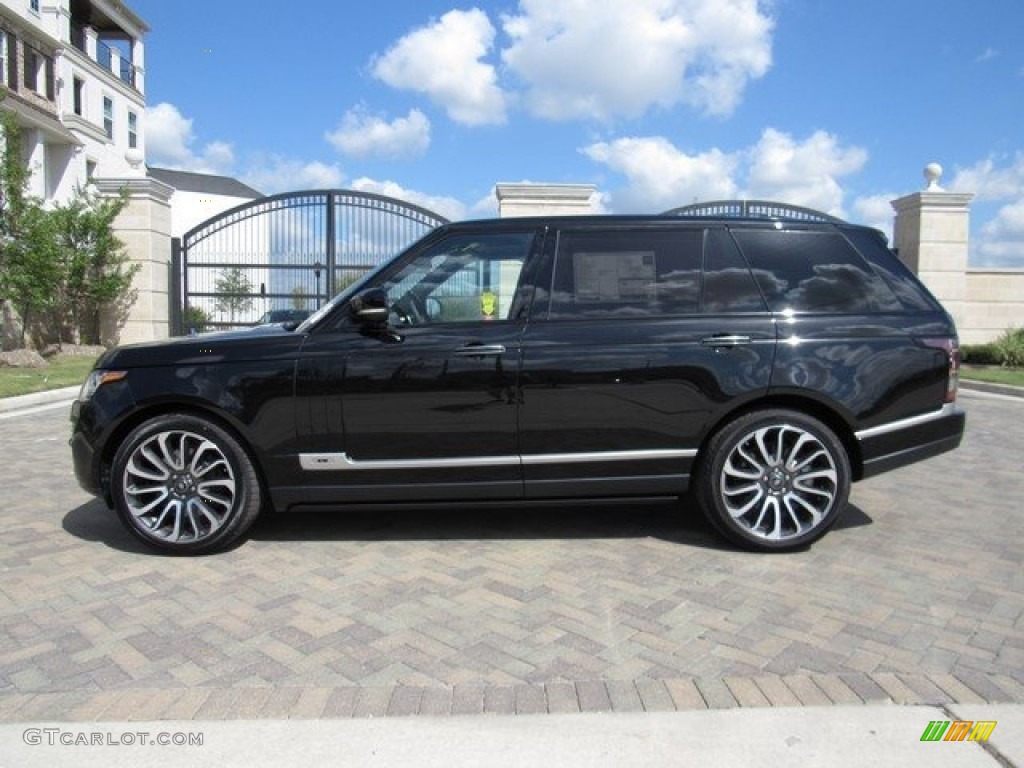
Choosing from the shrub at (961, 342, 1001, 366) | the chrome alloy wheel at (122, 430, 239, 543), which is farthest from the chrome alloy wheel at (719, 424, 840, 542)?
the shrub at (961, 342, 1001, 366)

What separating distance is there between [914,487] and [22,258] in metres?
16.3

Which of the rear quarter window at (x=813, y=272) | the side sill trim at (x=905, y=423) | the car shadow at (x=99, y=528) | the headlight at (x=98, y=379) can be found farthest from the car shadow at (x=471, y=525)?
the rear quarter window at (x=813, y=272)

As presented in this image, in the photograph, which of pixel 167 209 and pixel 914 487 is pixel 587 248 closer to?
pixel 914 487

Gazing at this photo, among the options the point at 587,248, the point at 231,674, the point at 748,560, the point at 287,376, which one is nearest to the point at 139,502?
the point at 287,376

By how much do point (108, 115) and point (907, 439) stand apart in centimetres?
4186

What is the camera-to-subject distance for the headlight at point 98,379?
4.23 m

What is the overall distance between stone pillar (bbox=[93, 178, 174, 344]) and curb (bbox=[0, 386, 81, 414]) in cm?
474

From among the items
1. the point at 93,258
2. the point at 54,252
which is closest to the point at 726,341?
the point at 93,258

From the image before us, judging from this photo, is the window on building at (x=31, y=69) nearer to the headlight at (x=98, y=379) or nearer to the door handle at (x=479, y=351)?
the headlight at (x=98, y=379)

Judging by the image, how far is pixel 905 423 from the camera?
4.37 metres

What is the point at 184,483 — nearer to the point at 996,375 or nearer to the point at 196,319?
the point at 196,319

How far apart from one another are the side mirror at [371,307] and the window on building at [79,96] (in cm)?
3763

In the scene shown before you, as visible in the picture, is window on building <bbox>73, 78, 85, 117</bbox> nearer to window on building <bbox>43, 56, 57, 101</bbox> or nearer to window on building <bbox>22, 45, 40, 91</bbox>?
window on building <bbox>43, 56, 57, 101</bbox>

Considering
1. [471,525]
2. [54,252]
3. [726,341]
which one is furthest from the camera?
[54,252]
